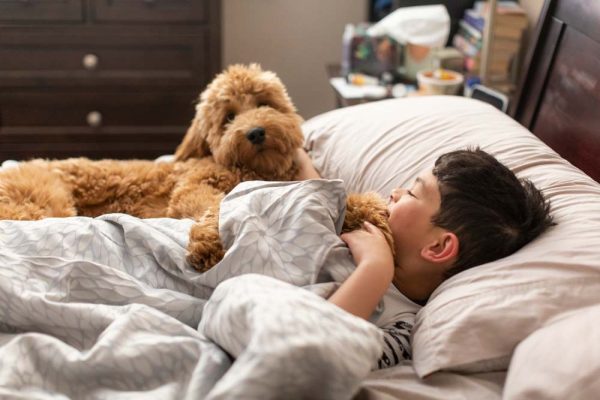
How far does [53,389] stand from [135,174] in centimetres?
79

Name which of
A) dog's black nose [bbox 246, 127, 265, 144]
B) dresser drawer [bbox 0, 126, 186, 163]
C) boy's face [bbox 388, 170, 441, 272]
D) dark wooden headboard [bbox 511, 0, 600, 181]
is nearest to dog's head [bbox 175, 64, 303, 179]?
dog's black nose [bbox 246, 127, 265, 144]

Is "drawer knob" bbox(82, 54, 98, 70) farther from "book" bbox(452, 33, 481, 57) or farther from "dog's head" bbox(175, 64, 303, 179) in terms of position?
"book" bbox(452, 33, 481, 57)

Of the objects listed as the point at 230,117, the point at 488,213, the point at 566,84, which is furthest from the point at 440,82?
the point at 488,213

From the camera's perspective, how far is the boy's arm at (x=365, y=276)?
3.61 feet

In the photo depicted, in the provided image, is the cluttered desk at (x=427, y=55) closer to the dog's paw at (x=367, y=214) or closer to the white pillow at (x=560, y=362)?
the dog's paw at (x=367, y=214)

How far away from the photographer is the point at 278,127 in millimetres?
1615

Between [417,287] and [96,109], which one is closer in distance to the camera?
[417,287]

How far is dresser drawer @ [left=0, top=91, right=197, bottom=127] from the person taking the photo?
2.64 metres

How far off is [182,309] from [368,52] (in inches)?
63.2

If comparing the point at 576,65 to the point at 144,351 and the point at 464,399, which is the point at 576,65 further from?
the point at 144,351

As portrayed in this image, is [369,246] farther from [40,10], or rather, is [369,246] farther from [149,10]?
[40,10]

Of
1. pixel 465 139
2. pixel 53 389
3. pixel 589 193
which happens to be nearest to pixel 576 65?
pixel 465 139

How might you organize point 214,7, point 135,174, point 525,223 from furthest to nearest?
1. point 214,7
2. point 135,174
3. point 525,223

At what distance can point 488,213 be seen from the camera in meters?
1.22
